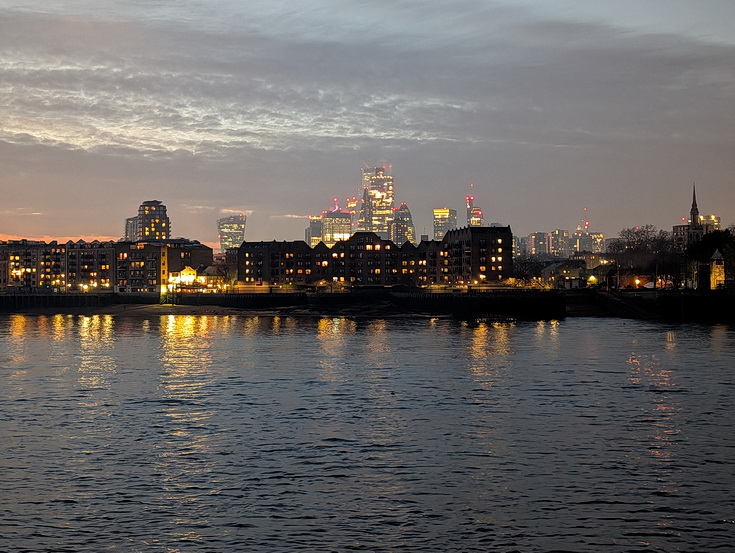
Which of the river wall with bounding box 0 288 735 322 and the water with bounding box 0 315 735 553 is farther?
the river wall with bounding box 0 288 735 322

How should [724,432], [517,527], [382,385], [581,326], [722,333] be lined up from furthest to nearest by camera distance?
[581,326]
[722,333]
[382,385]
[724,432]
[517,527]

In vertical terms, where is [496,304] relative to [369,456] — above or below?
above

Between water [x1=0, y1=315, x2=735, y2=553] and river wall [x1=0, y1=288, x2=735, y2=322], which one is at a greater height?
river wall [x1=0, y1=288, x2=735, y2=322]

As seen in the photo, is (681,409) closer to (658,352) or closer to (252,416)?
(252,416)

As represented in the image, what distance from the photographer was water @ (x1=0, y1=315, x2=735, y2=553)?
861 inches

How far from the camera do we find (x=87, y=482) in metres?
26.8

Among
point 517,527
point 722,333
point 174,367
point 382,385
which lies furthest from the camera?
point 722,333

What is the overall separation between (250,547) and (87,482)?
856 centimetres

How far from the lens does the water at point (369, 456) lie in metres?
21.9

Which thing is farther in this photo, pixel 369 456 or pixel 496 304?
pixel 496 304

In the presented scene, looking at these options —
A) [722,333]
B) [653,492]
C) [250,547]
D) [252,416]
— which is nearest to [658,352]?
[722,333]

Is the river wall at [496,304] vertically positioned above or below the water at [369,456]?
above

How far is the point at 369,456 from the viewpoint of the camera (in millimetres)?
30359

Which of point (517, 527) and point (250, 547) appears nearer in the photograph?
point (250, 547)
